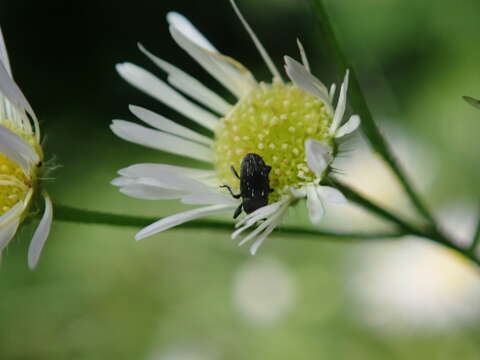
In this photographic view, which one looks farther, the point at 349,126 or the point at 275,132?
the point at 275,132

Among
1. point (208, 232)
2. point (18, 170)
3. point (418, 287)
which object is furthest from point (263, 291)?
point (18, 170)

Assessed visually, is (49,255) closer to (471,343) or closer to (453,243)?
(471,343)

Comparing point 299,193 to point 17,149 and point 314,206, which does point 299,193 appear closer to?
point 314,206

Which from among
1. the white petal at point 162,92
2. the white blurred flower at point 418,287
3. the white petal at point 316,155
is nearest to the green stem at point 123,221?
the white petal at point 316,155

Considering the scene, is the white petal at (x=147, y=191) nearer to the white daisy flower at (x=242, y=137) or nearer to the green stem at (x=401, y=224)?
the white daisy flower at (x=242, y=137)

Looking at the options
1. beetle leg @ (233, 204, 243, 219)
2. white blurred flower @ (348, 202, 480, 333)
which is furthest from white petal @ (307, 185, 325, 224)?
white blurred flower @ (348, 202, 480, 333)

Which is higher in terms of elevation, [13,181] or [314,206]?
[13,181]

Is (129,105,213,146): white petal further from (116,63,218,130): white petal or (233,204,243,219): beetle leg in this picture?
(233,204,243,219): beetle leg
